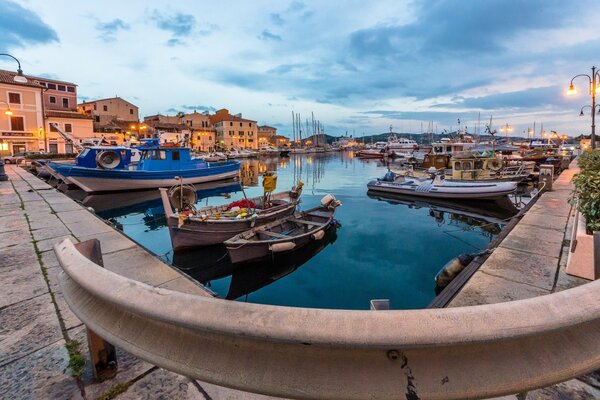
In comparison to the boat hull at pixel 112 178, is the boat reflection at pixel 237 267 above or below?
below

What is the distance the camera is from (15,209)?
9.44 metres

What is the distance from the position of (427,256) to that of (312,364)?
10692mm

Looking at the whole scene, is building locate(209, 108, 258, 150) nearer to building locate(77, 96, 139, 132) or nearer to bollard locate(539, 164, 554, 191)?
building locate(77, 96, 139, 132)

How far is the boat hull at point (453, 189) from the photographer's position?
17.4m

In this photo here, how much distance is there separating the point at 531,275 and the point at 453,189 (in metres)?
15.2

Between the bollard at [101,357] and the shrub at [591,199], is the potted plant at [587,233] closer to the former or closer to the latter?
the shrub at [591,199]

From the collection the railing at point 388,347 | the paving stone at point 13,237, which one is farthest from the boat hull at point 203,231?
the railing at point 388,347

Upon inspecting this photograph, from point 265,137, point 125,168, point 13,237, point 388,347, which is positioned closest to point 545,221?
point 388,347

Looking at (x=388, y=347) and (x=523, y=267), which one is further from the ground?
(x=388, y=347)

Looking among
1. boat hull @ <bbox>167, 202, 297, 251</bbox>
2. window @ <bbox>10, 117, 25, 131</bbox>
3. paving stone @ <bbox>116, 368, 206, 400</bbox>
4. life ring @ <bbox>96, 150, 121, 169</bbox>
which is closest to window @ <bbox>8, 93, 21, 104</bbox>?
window @ <bbox>10, 117, 25, 131</bbox>

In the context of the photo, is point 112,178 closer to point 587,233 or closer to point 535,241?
point 535,241

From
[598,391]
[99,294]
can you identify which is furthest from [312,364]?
[598,391]

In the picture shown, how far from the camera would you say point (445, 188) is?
19.3 metres

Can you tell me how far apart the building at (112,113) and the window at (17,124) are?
16.5 m
